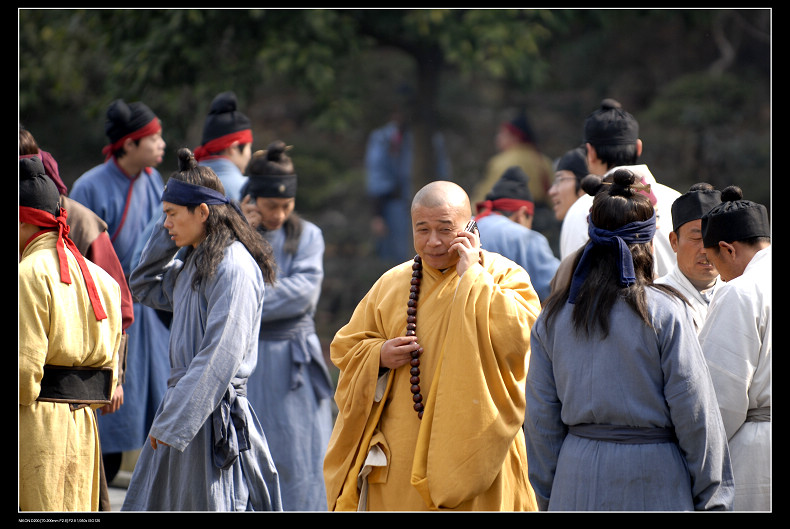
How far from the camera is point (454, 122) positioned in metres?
12.9

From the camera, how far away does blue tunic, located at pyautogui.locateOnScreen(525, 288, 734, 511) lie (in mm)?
3521

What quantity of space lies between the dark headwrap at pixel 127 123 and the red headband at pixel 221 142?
0.33 m

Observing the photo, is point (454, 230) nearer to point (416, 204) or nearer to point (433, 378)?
point (416, 204)

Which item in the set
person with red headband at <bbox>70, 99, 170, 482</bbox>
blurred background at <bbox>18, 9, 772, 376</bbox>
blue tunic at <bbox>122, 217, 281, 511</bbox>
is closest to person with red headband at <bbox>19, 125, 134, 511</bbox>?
person with red headband at <bbox>70, 99, 170, 482</bbox>

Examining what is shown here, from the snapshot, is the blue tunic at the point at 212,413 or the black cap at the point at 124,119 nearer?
the blue tunic at the point at 212,413

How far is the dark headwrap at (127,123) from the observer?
646 centimetres

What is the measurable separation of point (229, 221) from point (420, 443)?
1.38m

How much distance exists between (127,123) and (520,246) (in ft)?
8.35

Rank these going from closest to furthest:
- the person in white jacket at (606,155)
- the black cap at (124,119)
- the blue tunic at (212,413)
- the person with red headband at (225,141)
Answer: the blue tunic at (212,413)
the person in white jacket at (606,155)
the black cap at (124,119)
the person with red headband at (225,141)

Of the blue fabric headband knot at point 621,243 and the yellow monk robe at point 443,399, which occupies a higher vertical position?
the blue fabric headband knot at point 621,243

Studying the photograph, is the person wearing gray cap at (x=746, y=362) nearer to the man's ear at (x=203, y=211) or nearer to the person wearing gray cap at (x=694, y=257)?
the person wearing gray cap at (x=694, y=257)

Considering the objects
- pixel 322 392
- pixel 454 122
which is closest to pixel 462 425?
pixel 322 392

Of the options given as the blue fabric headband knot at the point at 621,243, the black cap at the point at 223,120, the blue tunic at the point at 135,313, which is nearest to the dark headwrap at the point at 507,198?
the black cap at the point at 223,120

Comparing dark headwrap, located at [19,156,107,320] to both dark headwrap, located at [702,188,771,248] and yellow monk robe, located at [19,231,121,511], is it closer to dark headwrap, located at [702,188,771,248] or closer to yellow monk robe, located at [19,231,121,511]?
yellow monk robe, located at [19,231,121,511]
